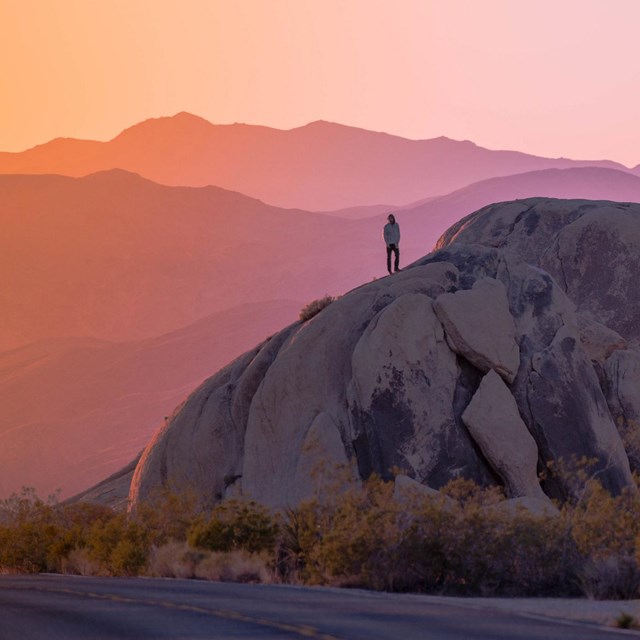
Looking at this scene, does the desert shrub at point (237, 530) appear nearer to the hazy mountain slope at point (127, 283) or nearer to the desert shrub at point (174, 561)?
the desert shrub at point (174, 561)

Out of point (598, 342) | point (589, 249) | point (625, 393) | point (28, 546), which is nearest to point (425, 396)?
point (625, 393)

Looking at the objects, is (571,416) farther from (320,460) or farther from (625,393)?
(320,460)

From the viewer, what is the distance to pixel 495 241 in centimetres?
5294

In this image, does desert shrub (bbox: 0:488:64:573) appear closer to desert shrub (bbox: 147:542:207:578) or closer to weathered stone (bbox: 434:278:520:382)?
desert shrub (bbox: 147:542:207:578)

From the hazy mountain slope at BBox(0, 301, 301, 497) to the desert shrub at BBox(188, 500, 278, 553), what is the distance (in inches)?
3555

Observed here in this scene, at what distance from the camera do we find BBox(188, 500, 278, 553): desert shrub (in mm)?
30078

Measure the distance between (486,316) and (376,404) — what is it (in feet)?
12.7

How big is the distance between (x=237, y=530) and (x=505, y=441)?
7251 mm

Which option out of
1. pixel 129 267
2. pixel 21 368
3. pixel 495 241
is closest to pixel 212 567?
pixel 495 241

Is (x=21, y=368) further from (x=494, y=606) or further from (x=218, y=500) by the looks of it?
(x=494, y=606)

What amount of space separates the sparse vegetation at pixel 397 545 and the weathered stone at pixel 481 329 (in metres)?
3.60

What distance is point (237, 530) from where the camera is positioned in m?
30.2

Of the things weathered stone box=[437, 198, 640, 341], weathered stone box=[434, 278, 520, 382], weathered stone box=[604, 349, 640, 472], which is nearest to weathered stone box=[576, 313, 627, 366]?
weathered stone box=[604, 349, 640, 472]

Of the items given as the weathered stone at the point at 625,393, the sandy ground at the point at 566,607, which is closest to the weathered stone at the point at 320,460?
the weathered stone at the point at 625,393
